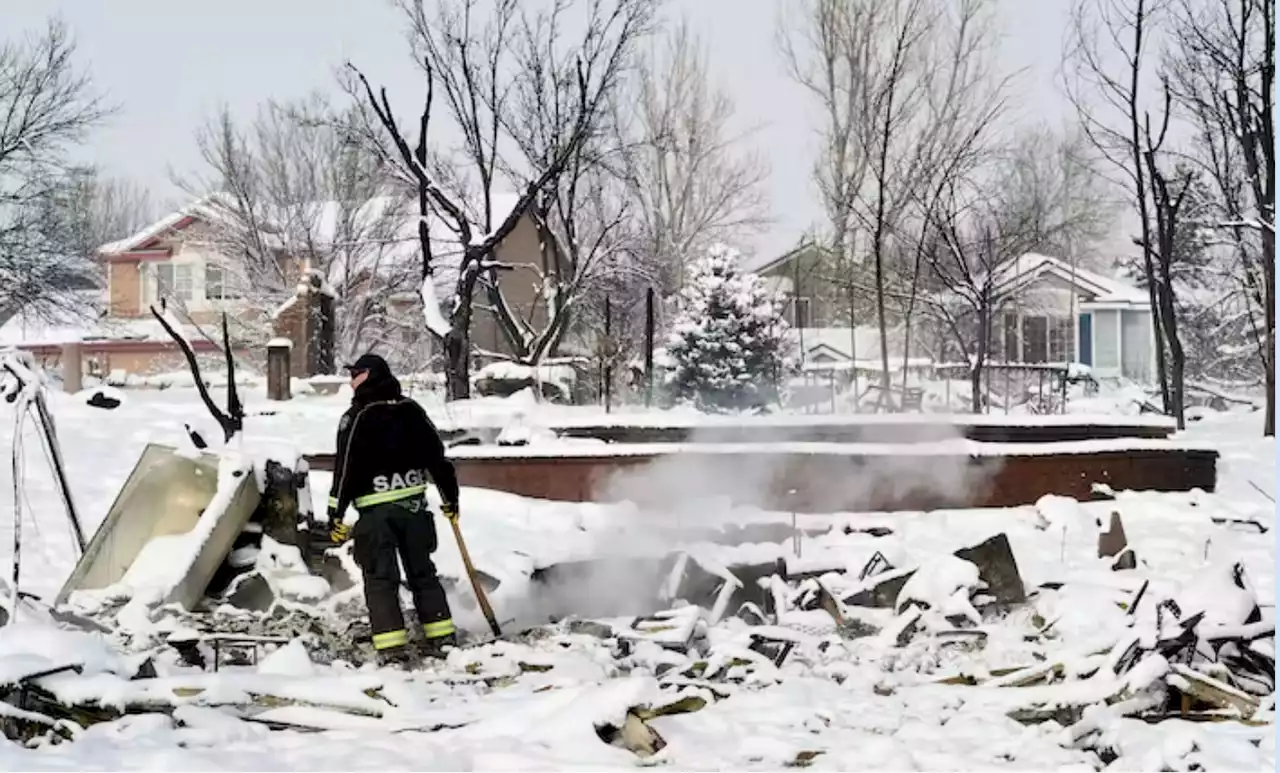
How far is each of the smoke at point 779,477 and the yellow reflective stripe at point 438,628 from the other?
3.80 feet

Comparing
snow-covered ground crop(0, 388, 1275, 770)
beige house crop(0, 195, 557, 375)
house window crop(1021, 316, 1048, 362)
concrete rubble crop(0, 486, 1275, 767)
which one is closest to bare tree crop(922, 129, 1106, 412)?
house window crop(1021, 316, 1048, 362)

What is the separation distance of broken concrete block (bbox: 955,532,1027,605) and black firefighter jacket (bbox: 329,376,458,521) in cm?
162

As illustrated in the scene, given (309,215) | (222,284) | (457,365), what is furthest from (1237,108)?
(222,284)

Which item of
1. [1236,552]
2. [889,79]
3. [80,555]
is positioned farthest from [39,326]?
[1236,552]

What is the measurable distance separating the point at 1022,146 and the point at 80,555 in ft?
14.7

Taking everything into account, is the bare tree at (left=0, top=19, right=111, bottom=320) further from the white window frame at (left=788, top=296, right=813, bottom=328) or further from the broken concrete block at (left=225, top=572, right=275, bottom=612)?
the white window frame at (left=788, top=296, right=813, bottom=328)

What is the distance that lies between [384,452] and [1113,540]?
259 centimetres

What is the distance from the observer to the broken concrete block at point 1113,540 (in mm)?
4207

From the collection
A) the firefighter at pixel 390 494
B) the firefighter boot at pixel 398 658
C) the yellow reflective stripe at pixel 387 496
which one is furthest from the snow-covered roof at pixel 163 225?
the firefighter boot at pixel 398 658

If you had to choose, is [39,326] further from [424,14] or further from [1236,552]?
[1236,552]

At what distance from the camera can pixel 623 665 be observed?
3002mm

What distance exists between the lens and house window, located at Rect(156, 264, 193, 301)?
440cm

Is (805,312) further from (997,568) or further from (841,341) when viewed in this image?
(997,568)

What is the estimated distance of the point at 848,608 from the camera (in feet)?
11.9
